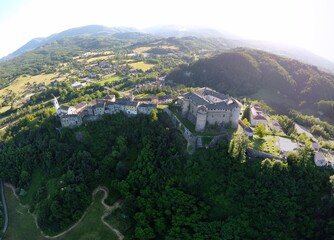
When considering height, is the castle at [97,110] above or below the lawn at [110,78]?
above

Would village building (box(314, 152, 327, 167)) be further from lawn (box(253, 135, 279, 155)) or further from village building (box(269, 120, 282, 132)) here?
village building (box(269, 120, 282, 132))

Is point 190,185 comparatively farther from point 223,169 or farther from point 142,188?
point 142,188

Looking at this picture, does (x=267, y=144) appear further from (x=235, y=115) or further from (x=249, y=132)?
(x=235, y=115)

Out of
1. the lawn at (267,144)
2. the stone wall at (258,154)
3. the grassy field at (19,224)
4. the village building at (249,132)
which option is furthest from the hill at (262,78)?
the grassy field at (19,224)

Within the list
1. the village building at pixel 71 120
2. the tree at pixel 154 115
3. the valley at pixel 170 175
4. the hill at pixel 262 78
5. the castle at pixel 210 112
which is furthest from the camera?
the hill at pixel 262 78

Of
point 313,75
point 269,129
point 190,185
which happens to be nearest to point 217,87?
point 313,75

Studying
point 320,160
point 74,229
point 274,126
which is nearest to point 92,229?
point 74,229

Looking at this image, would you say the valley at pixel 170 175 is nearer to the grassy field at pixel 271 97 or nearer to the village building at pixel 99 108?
the village building at pixel 99 108
